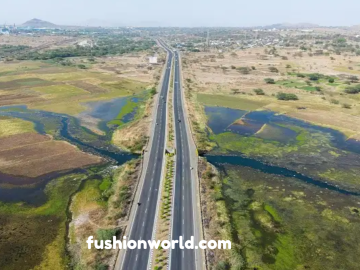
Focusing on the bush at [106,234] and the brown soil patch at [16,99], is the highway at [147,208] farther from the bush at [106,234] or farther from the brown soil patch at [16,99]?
the brown soil patch at [16,99]

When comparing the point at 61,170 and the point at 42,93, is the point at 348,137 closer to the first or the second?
the point at 61,170

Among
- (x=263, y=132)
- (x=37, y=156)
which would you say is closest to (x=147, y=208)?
(x=37, y=156)

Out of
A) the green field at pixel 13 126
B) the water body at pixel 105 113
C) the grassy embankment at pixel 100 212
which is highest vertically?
the water body at pixel 105 113

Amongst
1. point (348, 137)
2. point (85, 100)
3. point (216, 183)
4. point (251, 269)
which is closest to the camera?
point (251, 269)

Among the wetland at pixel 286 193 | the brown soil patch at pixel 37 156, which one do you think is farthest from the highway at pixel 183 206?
the brown soil patch at pixel 37 156

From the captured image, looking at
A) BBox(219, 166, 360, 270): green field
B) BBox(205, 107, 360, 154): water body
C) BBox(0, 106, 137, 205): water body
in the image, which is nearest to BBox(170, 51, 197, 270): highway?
BBox(219, 166, 360, 270): green field

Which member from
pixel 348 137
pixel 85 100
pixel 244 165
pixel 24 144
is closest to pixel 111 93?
pixel 85 100
